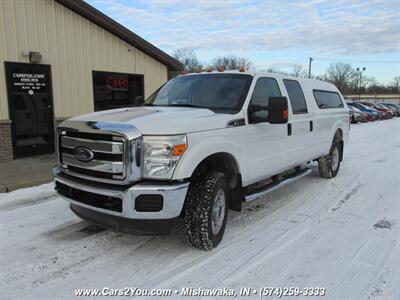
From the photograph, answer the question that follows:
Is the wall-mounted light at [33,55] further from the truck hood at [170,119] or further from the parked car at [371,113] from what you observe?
the parked car at [371,113]

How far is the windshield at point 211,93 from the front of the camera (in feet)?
14.4

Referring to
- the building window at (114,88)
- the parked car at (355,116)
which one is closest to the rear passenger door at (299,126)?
the building window at (114,88)

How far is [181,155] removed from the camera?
11.0 ft

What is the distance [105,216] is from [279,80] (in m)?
3.44

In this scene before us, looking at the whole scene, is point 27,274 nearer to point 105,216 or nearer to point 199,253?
point 105,216

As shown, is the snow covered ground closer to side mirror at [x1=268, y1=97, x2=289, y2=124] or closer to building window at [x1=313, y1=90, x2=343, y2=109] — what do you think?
side mirror at [x1=268, y1=97, x2=289, y2=124]

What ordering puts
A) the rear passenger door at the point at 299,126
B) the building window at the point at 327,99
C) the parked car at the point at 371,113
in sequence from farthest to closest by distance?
the parked car at the point at 371,113 < the building window at the point at 327,99 < the rear passenger door at the point at 299,126

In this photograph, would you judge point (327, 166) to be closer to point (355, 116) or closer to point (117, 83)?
point (117, 83)

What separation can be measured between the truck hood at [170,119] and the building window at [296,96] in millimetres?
1894

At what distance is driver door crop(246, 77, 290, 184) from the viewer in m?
4.45

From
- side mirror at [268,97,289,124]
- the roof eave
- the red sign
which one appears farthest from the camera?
the red sign

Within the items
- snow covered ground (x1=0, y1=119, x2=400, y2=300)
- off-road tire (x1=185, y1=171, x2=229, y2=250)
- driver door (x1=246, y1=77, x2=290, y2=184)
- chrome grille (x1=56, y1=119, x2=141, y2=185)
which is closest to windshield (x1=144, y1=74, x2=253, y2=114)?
driver door (x1=246, y1=77, x2=290, y2=184)

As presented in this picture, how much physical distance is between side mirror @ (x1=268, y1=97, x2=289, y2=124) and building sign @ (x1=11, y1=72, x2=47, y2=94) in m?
6.98

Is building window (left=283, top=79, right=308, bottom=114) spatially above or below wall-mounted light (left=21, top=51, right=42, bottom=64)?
below
